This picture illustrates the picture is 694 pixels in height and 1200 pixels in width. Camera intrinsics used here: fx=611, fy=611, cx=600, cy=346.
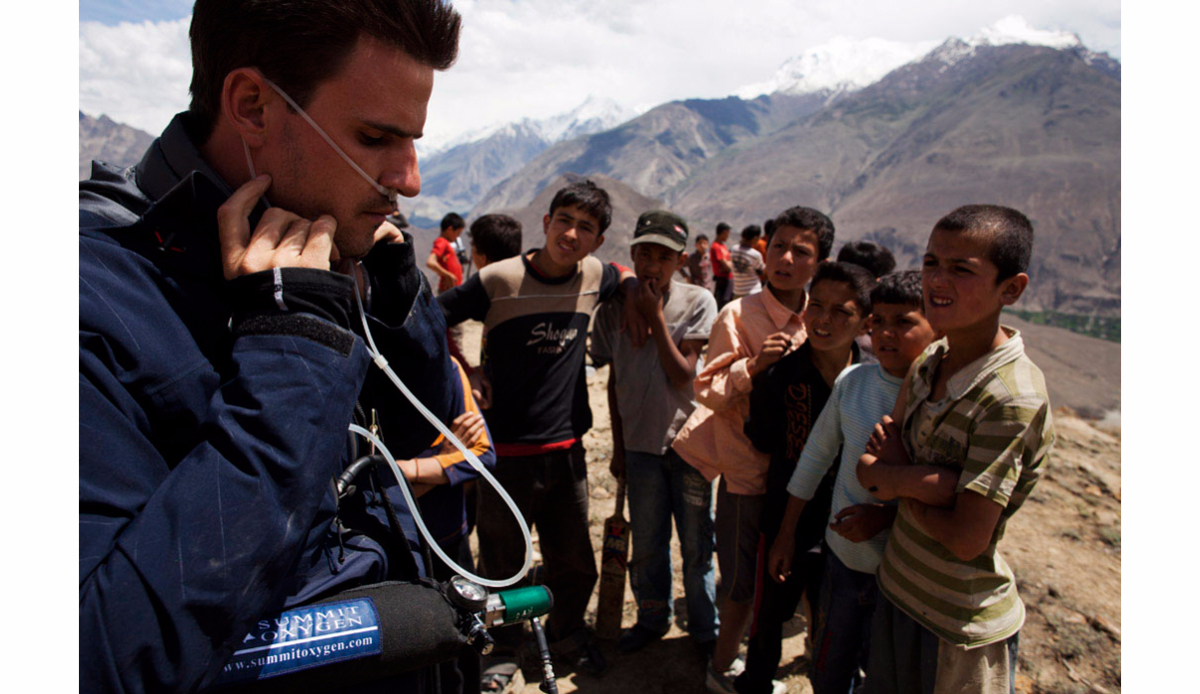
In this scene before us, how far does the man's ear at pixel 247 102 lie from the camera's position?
114 centimetres

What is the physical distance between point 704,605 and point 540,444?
52.4 inches

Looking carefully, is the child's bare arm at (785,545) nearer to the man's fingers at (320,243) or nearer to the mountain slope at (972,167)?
the man's fingers at (320,243)

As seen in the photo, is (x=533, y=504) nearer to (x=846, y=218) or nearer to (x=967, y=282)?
(x=967, y=282)

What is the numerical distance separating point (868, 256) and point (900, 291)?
188cm

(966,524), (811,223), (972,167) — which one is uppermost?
(972,167)

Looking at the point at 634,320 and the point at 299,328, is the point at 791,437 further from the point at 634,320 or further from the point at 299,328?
the point at 299,328

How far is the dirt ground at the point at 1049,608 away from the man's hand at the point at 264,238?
9.63ft

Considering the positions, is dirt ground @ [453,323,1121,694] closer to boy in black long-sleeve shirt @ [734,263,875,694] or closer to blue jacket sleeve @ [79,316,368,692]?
boy in black long-sleeve shirt @ [734,263,875,694]

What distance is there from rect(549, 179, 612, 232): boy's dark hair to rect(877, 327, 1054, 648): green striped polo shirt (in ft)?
6.27

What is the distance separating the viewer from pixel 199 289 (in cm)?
106

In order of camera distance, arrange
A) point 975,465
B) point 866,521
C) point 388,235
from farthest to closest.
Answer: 1. point 866,521
2. point 975,465
3. point 388,235

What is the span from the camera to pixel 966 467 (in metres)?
1.93

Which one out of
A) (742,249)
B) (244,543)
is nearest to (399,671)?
(244,543)

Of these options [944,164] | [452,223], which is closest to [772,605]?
[452,223]
